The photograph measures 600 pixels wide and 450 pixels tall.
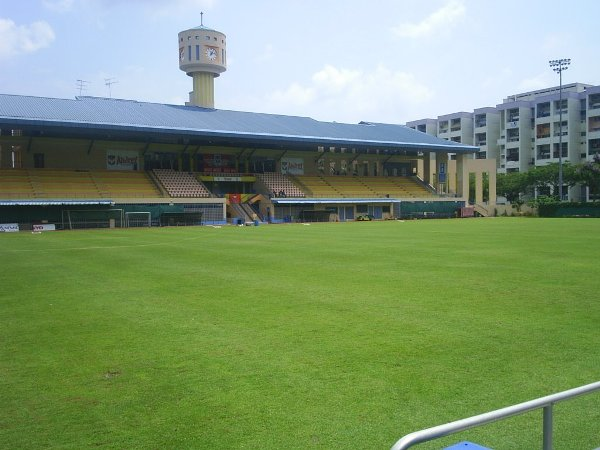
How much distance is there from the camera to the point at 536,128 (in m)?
101

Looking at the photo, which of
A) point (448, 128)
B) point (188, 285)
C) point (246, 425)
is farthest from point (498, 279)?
point (448, 128)

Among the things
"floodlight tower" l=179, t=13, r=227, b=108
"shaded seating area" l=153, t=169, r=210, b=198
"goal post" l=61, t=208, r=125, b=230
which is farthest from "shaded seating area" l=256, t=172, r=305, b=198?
"goal post" l=61, t=208, r=125, b=230

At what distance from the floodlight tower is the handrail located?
70.5 m

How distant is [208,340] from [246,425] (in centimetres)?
327

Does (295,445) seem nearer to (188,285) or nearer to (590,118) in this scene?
(188,285)

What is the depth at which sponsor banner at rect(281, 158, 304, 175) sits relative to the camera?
7056cm

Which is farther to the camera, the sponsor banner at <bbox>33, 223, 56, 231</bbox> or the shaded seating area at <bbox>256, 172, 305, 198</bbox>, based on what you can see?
the shaded seating area at <bbox>256, 172, 305, 198</bbox>

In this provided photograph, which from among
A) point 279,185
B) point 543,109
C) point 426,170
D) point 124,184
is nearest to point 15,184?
point 124,184

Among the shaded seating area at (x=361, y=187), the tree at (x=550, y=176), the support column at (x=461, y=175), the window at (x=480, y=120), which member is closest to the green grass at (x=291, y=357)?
the shaded seating area at (x=361, y=187)

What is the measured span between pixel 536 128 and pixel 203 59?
208 feet

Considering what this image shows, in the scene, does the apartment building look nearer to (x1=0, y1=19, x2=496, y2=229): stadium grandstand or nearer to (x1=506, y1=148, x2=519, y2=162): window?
(x1=506, y1=148, x2=519, y2=162): window

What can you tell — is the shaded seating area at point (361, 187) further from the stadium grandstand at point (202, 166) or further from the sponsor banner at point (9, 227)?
the sponsor banner at point (9, 227)

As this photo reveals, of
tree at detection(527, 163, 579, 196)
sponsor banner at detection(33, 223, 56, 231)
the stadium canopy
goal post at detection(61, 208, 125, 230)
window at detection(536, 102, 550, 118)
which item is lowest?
sponsor banner at detection(33, 223, 56, 231)

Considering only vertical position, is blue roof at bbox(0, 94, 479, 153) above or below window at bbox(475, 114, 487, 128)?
below
